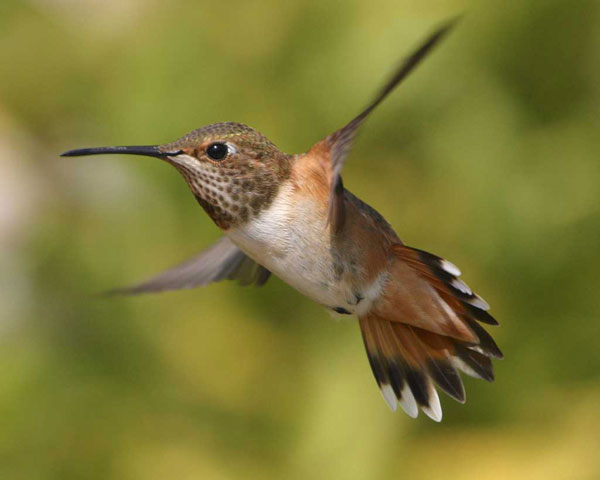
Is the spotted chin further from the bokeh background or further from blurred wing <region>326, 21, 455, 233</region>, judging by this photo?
the bokeh background

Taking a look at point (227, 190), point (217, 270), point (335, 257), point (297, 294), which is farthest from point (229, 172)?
point (297, 294)

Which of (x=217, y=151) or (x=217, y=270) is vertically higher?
(x=217, y=151)

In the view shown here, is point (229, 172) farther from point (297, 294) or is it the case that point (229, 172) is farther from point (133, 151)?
point (297, 294)

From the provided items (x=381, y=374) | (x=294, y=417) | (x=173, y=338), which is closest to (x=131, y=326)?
(x=173, y=338)

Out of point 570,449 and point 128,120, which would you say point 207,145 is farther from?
point 128,120

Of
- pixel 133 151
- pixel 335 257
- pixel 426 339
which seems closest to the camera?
pixel 133 151

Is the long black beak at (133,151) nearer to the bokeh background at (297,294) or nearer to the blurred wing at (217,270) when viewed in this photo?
the blurred wing at (217,270)

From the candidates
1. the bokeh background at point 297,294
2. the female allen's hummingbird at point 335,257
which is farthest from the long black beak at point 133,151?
the bokeh background at point 297,294

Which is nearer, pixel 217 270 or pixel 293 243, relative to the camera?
pixel 293 243
